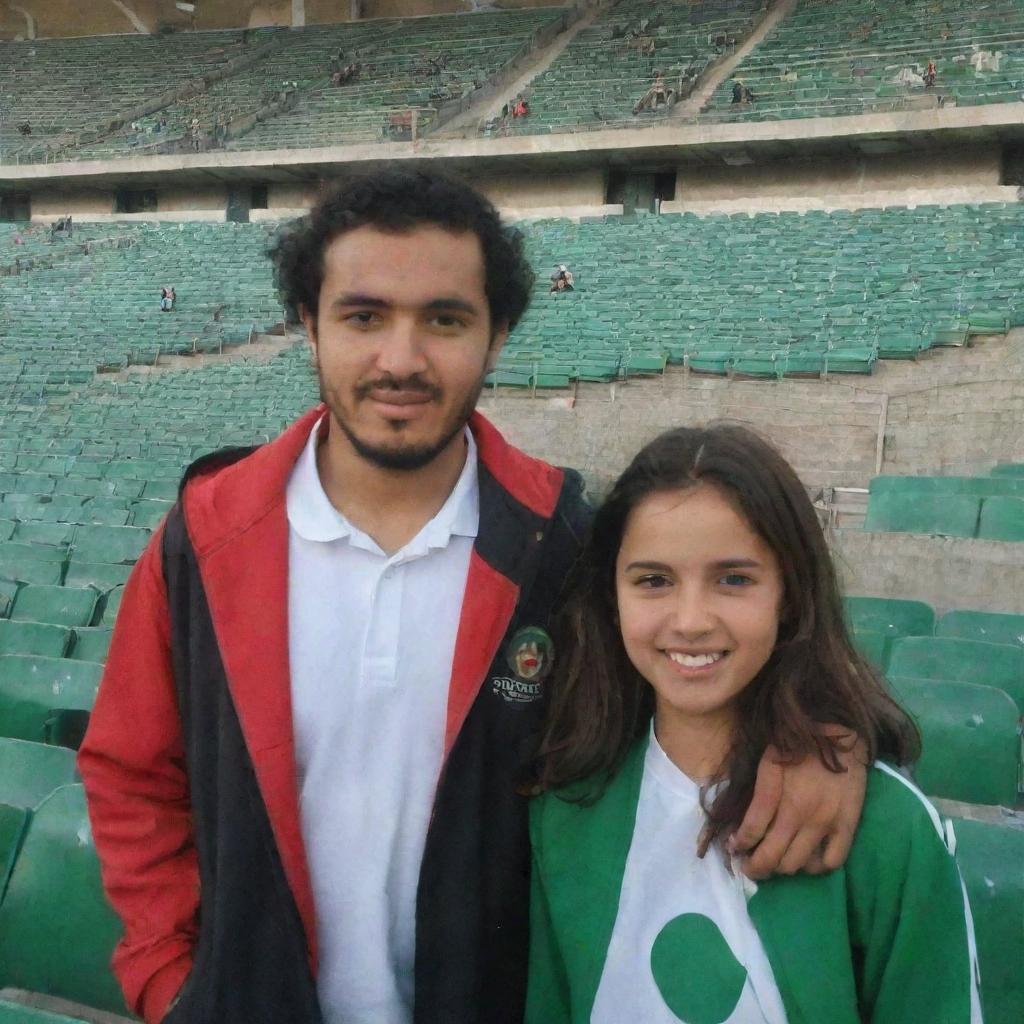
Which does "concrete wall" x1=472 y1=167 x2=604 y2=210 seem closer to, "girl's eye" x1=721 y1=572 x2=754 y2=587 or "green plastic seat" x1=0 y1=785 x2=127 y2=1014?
"green plastic seat" x1=0 y1=785 x2=127 y2=1014

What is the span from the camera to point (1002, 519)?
4.80 meters

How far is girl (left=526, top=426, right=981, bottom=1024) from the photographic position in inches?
44.4

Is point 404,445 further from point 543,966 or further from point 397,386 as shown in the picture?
point 543,966

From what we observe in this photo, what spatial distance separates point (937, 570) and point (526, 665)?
3.63 m

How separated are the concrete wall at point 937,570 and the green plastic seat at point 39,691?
10.1 feet

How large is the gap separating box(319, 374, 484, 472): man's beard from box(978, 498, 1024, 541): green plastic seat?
13.6 ft

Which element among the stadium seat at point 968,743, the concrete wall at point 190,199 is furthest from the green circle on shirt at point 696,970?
the concrete wall at point 190,199

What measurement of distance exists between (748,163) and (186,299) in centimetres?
1124

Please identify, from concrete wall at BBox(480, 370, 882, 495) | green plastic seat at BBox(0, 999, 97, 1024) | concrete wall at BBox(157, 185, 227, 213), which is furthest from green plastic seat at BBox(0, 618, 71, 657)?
concrete wall at BBox(157, 185, 227, 213)

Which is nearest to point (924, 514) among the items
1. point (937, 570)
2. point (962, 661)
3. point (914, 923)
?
point (937, 570)

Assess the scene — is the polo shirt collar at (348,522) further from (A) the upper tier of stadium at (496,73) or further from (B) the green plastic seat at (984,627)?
(A) the upper tier of stadium at (496,73)

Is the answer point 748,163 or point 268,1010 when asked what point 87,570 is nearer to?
point 268,1010

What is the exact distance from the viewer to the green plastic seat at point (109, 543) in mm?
5188

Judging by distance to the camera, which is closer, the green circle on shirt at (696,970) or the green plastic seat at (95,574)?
the green circle on shirt at (696,970)
